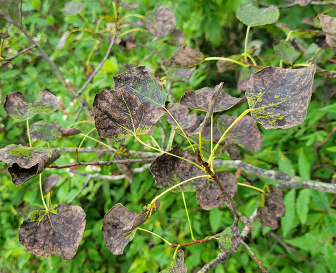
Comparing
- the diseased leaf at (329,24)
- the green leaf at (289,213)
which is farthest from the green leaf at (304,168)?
the diseased leaf at (329,24)

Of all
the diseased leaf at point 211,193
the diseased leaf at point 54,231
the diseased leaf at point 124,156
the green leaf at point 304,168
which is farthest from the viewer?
the green leaf at point 304,168

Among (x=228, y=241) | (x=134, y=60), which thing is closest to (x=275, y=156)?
(x=228, y=241)

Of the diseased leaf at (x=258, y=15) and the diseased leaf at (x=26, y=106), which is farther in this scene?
the diseased leaf at (x=258, y=15)

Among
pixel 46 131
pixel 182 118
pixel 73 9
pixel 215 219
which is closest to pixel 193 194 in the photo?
pixel 215 219

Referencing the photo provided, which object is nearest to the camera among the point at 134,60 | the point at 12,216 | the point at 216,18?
the point at 134,60

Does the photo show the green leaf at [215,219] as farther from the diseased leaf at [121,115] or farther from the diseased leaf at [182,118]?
the diseased leaf at [121,115]

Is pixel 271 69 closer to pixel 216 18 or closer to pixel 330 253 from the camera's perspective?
pixel 330 253
